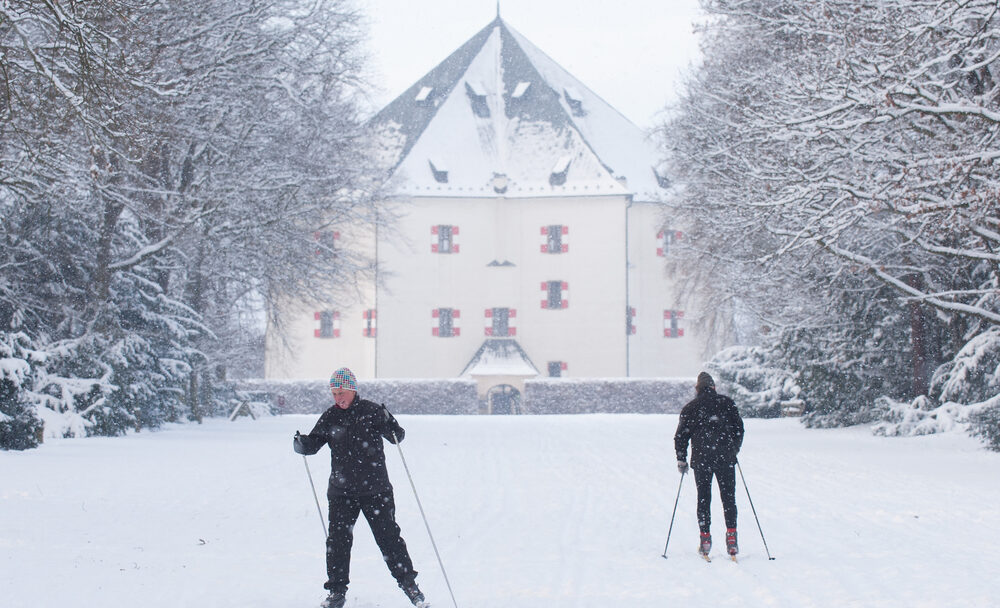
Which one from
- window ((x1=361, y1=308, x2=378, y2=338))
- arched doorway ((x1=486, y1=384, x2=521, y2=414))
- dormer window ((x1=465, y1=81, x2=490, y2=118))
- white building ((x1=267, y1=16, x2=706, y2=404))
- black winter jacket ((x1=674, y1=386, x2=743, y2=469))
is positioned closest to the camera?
black winter jacket ((x1=674, y1=386, x2=743, y2=469))

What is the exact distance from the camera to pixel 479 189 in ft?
177

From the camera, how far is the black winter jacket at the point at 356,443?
6.93 m

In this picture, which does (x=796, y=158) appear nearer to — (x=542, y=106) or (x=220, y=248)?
(x=220, y=248)

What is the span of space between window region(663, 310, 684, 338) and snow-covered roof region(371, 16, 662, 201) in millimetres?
5898

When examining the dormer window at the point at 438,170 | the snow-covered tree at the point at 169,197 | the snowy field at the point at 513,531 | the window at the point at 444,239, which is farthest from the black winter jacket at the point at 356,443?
the dormer window at the point at 438,170

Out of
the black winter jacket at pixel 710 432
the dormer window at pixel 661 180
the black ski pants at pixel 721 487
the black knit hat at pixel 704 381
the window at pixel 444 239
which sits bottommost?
the black ski pants at pixel 721 487

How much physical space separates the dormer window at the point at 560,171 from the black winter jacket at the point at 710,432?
4502 cm

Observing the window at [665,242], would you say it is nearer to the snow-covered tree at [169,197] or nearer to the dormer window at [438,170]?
the dormer window at [438,170]

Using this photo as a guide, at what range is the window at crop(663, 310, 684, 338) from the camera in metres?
54.7

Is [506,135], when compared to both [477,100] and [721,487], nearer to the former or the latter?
[477,100]

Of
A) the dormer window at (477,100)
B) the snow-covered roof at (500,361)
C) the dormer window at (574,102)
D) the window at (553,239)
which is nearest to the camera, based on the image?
the snow-covered roof at (500,361)

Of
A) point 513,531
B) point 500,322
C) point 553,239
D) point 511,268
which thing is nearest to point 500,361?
point 500,322

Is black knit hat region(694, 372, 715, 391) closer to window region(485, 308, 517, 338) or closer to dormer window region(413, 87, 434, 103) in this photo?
window region(485, 308, 517, 338)

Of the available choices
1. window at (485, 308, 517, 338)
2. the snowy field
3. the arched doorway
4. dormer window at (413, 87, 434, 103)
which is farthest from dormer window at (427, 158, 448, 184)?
the snowy field
